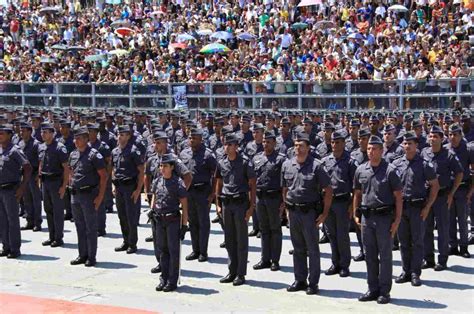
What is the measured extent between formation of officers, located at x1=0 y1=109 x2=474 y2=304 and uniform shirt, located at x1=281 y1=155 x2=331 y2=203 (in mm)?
14

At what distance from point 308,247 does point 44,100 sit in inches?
798

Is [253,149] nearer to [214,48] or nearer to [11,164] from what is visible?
[11,164]

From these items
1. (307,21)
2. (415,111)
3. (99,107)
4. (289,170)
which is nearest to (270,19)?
(307,21)

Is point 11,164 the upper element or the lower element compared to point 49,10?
lower

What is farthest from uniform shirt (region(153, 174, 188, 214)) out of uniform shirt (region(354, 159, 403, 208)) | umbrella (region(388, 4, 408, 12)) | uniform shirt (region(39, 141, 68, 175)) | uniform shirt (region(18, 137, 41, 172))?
umbrella (region(388, 4, 408, 12))

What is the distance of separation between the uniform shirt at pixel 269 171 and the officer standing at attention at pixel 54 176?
11.4 ft

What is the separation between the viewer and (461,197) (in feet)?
40.1

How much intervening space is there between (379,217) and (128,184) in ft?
16.2

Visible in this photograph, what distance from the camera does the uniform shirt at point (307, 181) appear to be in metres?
10.4

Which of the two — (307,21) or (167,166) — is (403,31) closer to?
(307,21)

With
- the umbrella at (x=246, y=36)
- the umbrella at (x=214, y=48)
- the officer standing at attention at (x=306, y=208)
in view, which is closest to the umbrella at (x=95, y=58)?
the umbrella at (x=214, y=48)

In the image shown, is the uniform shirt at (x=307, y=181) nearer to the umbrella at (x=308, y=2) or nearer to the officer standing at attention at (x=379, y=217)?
the officer standing at attention at (x=379, y=217)

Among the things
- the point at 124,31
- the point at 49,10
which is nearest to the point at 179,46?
the point at 124,31

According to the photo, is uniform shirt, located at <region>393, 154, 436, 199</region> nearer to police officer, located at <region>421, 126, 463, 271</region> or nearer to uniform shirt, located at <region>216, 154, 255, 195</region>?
police officer, located at <region>421, 126, 463, 271</region>
